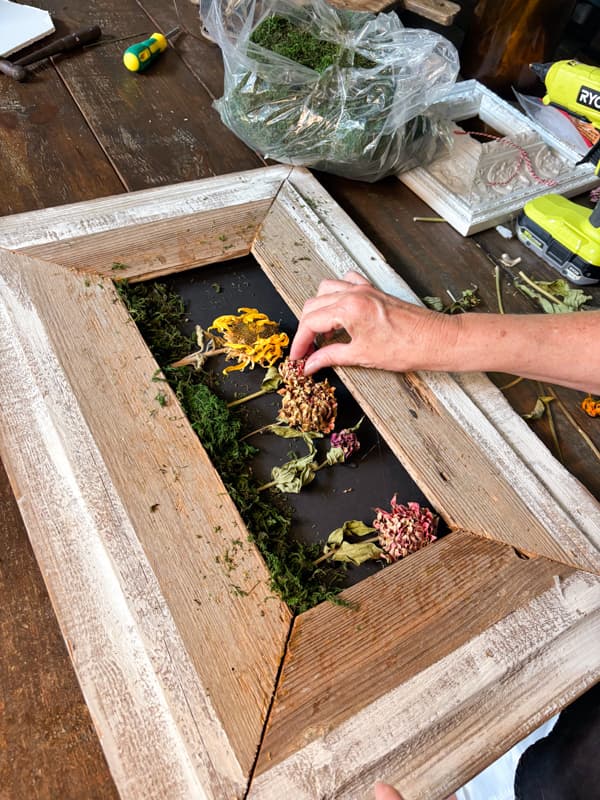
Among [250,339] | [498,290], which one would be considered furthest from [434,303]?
[250,339]

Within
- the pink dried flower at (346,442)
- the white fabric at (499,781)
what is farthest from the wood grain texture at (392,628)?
the white fabric at (499,781)

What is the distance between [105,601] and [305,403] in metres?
0.41

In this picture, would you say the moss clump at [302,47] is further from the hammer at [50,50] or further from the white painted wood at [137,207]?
the hammer at [50,50]

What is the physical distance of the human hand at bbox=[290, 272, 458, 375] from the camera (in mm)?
945

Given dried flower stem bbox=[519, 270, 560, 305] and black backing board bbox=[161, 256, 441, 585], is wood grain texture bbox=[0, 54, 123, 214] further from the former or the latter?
dried flower stem bbox=[519, 270, 560, 305]

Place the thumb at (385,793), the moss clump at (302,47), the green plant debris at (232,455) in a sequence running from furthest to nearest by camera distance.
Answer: the moss clump at (302,47), the green plant debris at (232,455), the thumb at (385,793)

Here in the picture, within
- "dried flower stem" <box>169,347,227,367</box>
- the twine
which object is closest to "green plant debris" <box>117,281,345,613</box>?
"dried flower stem" <box>169,347,227,367</box>

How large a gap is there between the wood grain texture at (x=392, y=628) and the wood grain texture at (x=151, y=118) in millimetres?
956

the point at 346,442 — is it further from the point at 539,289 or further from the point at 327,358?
the point at 539,289

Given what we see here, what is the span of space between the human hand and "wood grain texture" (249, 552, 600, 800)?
308mm

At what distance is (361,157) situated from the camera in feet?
4.19

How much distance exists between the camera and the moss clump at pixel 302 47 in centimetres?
128

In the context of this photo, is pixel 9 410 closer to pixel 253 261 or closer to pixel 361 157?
pixel 253 261

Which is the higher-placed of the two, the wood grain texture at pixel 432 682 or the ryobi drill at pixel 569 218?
the ryobi drill at pixel 569 218
